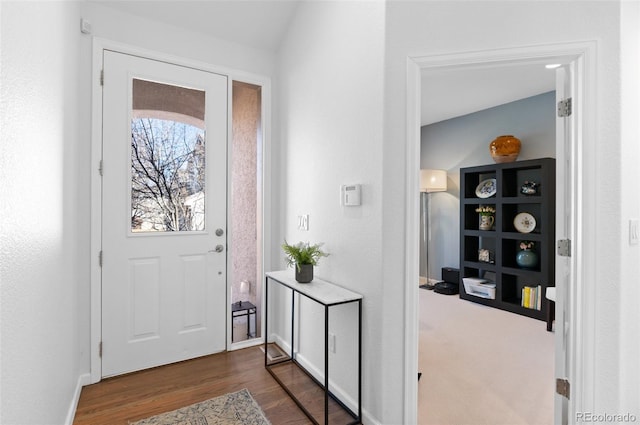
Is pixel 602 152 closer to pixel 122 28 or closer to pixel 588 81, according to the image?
pixel 588 81

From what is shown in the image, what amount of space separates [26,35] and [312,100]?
1732 mm

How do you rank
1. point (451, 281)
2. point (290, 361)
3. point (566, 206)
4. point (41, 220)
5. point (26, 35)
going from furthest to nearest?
point (451, 281), point (290, 361), point (566, 206), point (41, 220), point (26, 35)

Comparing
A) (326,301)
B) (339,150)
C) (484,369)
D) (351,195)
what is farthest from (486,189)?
(326,301)

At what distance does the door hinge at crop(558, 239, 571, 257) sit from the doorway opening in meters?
2.19

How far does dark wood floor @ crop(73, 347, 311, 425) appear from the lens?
2053mm

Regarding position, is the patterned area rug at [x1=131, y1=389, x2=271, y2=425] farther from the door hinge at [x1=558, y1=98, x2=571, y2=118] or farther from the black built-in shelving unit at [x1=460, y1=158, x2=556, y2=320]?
the black built-in shelving unit at [x1=460, y1=158, x2=556, y2=320]

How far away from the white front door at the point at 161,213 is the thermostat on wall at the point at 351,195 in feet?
3.93

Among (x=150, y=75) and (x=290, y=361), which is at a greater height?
(x=150, y=75)

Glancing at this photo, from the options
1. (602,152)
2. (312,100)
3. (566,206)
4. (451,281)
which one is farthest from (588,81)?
(451,281)

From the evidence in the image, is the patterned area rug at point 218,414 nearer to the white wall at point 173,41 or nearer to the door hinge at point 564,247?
the door hinge at point 564,247

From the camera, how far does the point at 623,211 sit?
1577 millimetres

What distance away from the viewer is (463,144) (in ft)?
16.2

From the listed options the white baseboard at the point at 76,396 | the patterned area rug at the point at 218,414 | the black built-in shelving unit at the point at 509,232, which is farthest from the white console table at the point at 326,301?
the black built-in shelving unit at the point at 509,232

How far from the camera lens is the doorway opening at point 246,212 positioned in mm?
3014
